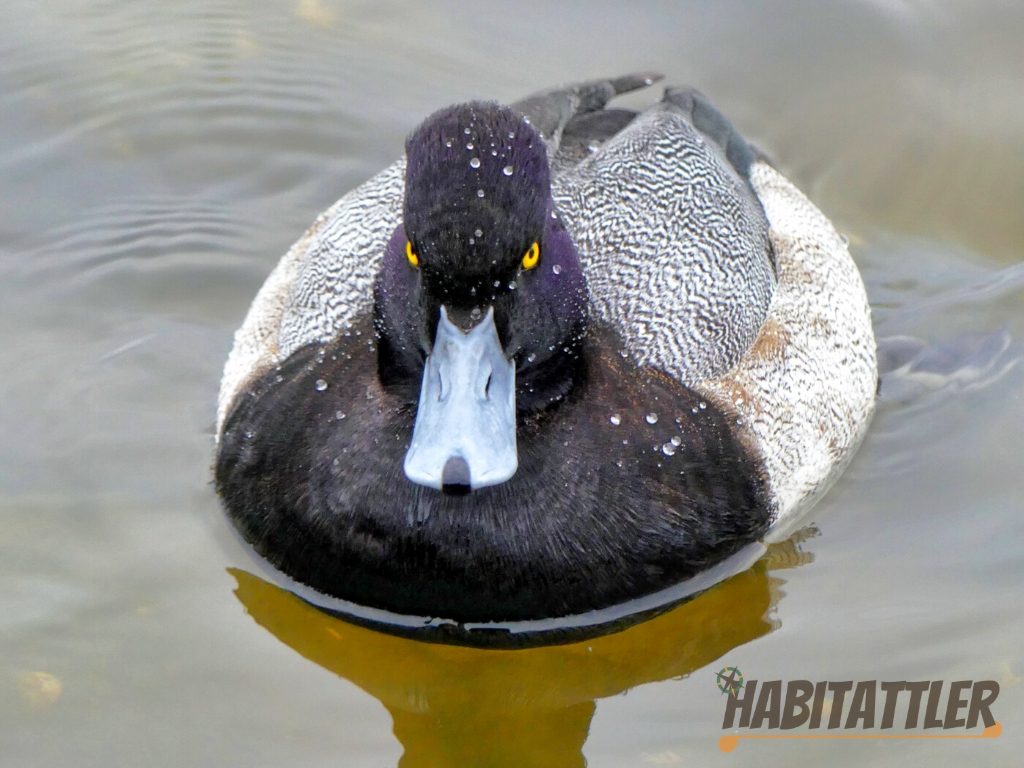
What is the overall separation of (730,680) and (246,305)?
3.20 meters

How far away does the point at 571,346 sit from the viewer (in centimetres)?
500

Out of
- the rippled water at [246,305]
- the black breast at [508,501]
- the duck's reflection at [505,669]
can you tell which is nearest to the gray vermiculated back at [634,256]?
→ the black breast at [508,501]

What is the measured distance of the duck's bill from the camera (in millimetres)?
4387

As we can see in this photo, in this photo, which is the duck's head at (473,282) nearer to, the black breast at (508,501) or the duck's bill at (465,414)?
the duck's bill at (465,414)

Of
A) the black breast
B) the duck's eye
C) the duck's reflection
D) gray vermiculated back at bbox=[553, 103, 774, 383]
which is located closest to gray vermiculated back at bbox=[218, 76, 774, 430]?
gray vermiculated back at bbox=[553, 103, 774, 383]

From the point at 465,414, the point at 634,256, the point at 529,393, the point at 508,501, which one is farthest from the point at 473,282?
the point at 634,256

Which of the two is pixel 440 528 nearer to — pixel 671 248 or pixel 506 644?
pixel 506 644

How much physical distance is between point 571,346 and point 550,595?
2.81 ft

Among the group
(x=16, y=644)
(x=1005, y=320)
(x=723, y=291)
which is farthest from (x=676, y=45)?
(x=16, y=644)

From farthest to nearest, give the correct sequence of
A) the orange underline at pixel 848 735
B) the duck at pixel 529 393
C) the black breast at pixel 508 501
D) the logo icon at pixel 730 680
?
the logo icon at pixel 730 680, the black breast at pixel 508 501, the orange underline at pixel 848 735, the duck at pixel 529 393

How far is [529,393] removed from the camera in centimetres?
498

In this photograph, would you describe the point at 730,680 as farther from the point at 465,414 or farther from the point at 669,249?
the point at 669,249

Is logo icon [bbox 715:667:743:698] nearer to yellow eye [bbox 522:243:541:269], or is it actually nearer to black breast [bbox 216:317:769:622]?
black breast [bbox 216:317:769:622]

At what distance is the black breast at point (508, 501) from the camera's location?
492cm
